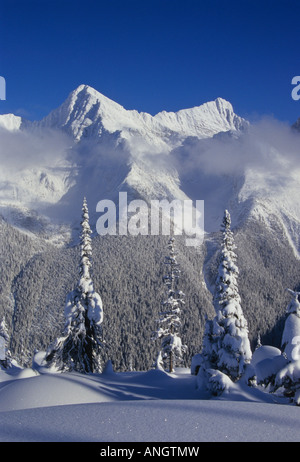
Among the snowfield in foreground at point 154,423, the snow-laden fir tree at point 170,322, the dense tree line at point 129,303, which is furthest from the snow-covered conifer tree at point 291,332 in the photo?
the dense tree line at point 129,303

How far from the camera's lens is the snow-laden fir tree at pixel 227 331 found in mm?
18281

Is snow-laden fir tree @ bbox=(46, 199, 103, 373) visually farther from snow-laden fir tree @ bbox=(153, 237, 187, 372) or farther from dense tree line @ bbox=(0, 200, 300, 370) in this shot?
dense tree line @ bbox=(0, 200, 300, 370)

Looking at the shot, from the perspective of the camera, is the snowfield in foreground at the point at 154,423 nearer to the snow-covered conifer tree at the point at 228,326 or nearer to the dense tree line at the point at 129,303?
the snow-covered conifer tree at the point at 228,326

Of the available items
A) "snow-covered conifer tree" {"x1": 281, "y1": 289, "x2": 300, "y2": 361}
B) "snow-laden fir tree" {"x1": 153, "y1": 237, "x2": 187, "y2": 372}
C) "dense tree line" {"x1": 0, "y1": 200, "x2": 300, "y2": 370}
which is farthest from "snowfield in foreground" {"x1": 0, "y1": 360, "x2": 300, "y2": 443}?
"dense tree line" {"x1": 0, "y1": 200, "x2": 300, "y2": 370}

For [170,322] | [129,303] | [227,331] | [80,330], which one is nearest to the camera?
[227,331]

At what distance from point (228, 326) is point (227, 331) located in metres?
0.25

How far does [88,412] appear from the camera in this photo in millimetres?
6250

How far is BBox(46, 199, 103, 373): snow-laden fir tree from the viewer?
24078 mm

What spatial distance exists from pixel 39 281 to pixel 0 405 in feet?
598

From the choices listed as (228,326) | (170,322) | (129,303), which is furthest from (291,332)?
(129,303)

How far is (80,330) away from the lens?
23984 millimetres

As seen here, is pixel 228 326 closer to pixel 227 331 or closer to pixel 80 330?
pixel 227 331

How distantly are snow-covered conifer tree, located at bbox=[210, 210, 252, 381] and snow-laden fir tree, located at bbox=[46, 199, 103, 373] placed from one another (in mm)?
8228
